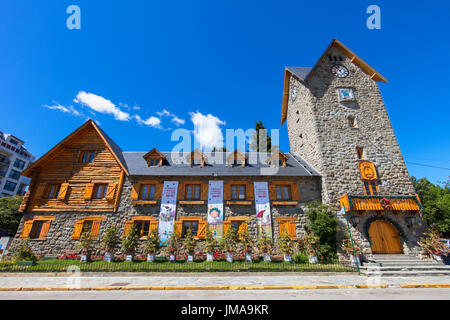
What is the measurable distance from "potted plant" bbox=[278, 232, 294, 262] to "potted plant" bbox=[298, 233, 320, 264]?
0.82 meters

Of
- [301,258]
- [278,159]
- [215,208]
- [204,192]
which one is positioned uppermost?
[278,159]

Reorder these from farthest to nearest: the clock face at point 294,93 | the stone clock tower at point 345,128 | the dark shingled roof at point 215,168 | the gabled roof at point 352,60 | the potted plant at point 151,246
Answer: the clock face at point 294,93, the gabled roof at point 352,60, the dark shingled roof at point 215,168, the stone clock tower at point 345,128, the potted plant at point 151,246

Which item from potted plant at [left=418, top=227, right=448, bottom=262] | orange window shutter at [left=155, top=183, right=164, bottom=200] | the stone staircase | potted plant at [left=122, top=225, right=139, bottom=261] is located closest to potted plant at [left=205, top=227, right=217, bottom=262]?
potted plant at [left=122, top=225, right=139, bottom=261]

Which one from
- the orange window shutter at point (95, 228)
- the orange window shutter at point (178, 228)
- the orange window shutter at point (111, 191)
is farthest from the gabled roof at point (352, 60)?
the orange window shutter at point (95, 228)

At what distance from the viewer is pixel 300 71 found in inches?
846

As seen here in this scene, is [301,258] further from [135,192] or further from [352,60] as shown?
[352,60]

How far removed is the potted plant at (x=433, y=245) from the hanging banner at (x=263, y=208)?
10374mm

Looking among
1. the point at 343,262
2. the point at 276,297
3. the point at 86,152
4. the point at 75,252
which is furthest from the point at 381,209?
the point at 86,152

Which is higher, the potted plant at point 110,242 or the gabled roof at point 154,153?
the gabled roof at point 154,153

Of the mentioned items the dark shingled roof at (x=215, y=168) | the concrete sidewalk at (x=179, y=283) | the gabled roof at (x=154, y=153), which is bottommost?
the concrete sidewalk at (x=179, y=283)

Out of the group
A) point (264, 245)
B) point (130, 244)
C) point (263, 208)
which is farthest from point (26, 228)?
point (263, 208)

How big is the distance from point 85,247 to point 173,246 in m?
6.02

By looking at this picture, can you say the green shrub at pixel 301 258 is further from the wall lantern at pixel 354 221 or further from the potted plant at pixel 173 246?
the potted plant at pixel 173 246

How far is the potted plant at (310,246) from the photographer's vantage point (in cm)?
1239
